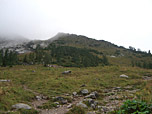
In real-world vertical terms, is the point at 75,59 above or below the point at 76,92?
above

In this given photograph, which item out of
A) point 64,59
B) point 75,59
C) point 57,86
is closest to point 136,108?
point 57,86

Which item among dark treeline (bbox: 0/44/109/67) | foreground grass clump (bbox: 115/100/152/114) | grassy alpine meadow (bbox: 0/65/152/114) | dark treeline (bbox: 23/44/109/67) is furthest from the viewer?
dark treeline (bbox: 23/44/109/67)

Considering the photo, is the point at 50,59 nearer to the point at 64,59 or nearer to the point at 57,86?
the point at 64,59

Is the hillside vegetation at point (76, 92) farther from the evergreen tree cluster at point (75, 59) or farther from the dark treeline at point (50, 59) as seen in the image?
the evergreen tree cluster at point (75, 59)

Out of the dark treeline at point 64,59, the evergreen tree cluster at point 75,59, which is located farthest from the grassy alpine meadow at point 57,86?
the evergreen tree cluster at point 75,59

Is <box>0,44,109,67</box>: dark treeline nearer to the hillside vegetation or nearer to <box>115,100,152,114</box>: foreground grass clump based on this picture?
the hillside vegetation

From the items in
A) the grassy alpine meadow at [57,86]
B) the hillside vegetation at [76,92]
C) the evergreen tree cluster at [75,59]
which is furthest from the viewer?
the evergreen tree cluster at [75,59]

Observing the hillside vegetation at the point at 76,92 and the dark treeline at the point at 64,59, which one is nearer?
the hillside vegetation at the point at 76,92

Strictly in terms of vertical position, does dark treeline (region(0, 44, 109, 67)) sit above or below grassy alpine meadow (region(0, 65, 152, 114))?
above

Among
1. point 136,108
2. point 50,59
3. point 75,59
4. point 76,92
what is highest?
point 75,59

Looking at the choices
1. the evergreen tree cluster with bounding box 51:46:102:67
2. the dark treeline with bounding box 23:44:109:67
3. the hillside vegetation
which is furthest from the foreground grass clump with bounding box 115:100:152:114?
the evergreen tree cluster with bounding box 51:46:102:67

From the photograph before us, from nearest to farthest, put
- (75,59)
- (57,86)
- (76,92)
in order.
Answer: (76,92) → (57,86) → (75,59)

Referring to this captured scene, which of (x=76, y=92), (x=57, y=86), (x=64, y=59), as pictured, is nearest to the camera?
(x=76, y=92)

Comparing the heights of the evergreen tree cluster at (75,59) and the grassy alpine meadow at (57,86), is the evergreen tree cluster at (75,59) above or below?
above
